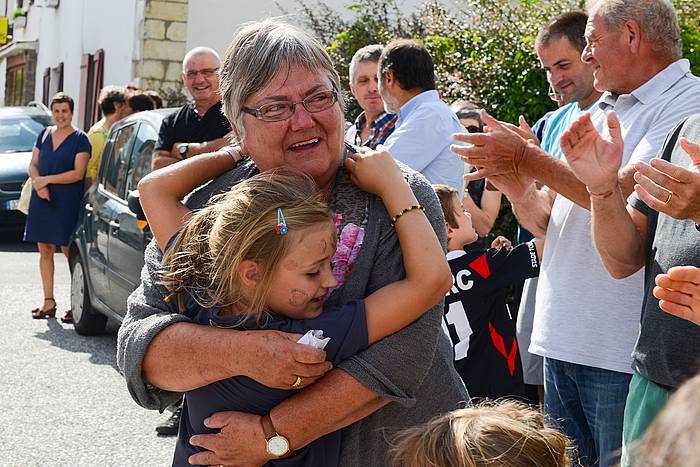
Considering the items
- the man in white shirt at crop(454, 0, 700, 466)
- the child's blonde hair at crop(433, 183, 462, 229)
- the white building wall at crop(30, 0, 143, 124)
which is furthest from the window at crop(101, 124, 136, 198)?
the white building wall at crop(30, 0, 143, 124)

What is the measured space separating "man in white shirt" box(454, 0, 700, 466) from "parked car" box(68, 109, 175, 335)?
12.4 ft

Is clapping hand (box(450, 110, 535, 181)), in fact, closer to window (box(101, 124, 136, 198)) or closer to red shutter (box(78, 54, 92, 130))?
window (box(101, 124, 136, 198))

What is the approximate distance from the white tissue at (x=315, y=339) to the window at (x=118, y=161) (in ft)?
20.3

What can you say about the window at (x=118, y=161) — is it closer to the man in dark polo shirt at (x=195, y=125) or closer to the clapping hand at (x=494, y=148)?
the man in dark polo shirt at (x=195, y=125)

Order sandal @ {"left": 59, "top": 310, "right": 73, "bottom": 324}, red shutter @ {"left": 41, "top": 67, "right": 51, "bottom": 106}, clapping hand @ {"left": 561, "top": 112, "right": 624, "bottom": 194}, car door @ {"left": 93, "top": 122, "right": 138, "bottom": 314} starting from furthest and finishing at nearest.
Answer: red shutter @ {"left": 41, "top": 67, "right": 51, "bottom": 106} → sandal @ {"left": 59, "top": 310, "right": 73, "bottom": 324} → car door @ {"left": 93, "top": 122, "right": 138, "bottom": 314} → clapping hand @ {"left": 561, "top": 112, "right": 624, "bottom": 194}

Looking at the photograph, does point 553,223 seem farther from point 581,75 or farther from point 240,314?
point 240,314

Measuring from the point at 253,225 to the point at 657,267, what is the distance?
48.7 inches

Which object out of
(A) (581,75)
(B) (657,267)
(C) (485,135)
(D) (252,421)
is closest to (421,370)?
(D) (252,421)

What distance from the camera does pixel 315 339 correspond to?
2189 mm

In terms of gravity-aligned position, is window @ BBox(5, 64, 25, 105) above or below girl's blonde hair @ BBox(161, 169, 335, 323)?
below

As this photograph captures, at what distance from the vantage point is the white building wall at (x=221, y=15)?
18.9m

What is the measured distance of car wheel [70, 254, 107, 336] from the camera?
354 inches

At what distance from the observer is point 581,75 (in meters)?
4.76

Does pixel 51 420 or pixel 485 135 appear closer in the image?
pixel 485 135
